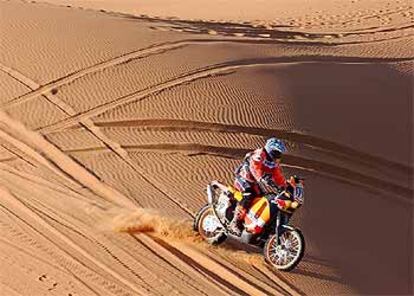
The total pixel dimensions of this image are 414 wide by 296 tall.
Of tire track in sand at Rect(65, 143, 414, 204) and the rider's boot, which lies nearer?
the rider's boot

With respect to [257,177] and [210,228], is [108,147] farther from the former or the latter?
[257,177]

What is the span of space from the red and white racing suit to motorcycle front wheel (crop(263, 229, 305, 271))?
532mm

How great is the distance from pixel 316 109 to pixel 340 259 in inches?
162

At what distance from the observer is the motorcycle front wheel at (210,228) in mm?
10539

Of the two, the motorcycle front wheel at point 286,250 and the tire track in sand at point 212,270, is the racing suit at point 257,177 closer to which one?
the motorcycle front wheel at point 286,250

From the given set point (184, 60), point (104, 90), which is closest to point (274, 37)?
point (184, 60)

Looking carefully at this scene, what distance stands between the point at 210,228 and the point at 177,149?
91.4 inches

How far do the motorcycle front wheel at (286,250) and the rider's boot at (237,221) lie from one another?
0.40 meters

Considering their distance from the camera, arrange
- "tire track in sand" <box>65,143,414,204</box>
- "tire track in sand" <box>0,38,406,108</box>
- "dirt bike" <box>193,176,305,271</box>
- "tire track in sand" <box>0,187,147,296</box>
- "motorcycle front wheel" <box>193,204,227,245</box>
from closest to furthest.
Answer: "tire track in sand" <box>0,187,147,296</box>, "dirt bike" <box>193,176,305,271</box>, "motorcycle front wheel" <box>193,204,227,245</box>, "tire track in sand" <box>65,143,414,204</box>, "tire track in sand" <box>0,38,406,108</box>

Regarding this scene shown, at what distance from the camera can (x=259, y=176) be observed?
997cm

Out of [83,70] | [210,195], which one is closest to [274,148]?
[210,195]

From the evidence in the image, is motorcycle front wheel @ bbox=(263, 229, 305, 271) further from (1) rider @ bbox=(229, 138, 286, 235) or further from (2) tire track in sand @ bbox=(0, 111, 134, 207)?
(2) tire track in sand @ bbox=(0, 111, 134, 207)

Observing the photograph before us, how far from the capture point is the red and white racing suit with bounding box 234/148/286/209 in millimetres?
9922

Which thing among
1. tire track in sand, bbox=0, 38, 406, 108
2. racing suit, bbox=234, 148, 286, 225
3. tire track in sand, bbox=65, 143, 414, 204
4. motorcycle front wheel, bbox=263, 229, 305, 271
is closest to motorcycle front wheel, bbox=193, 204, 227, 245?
racing suit, bbox=234, 148, 286, 225
